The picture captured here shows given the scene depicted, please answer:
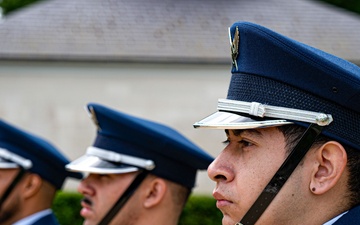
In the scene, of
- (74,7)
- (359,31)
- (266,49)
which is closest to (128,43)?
(74,7)

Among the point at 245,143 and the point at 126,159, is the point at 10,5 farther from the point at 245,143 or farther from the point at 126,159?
the point at 245,143

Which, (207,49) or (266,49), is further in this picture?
(207,49)

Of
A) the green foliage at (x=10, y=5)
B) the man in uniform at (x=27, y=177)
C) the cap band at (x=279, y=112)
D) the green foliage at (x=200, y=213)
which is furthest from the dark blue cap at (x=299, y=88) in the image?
the green foliage at (x=10, y=5)

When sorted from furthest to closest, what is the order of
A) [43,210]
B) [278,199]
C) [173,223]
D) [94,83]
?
[94,83] < [43,210] < [173,223] < [278,199]

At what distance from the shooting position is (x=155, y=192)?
14.9ft

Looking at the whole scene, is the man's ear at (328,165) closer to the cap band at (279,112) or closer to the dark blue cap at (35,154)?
the cap band at (279,112)

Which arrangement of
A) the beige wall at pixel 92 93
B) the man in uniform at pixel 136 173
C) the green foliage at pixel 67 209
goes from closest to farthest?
the man in uniform at pixel 136 173 → the green foliage at pixel 67 209 → the beige wall at pixel 92 93

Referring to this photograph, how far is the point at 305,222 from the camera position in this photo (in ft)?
8.59

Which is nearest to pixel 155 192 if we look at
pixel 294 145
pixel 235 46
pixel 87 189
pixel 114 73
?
pixel 87 189

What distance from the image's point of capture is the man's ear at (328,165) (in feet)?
8.50

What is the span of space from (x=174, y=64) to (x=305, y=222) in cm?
1579

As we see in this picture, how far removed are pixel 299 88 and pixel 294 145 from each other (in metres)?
0.17

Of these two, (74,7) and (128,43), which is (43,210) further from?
(74,7)

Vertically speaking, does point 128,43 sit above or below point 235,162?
below
